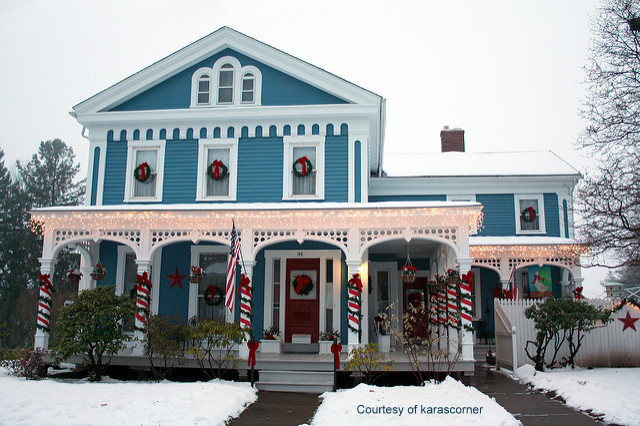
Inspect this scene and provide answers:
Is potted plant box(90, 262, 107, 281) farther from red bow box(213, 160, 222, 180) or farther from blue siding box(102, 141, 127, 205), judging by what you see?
red bow box(213, 160, 222, 180)

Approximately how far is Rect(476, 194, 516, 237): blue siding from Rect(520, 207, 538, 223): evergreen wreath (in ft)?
1.08

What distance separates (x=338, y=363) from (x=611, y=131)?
9182mm

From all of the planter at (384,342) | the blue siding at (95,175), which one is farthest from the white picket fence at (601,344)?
the blue siding at (95,175)

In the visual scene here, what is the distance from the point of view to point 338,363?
469 inches

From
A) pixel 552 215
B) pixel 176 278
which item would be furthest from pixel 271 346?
pixel 552 215

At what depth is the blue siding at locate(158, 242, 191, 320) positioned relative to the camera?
15.5 meters

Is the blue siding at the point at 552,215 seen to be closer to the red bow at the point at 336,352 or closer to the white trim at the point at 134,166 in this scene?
the red bow at the point at 336,352

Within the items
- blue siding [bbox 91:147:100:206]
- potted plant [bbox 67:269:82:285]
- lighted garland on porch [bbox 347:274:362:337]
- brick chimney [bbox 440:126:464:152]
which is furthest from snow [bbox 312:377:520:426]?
brick chimney [bbox 440:126:464:152]

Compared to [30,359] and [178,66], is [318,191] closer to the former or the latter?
[178,66]

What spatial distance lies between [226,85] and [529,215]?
11467mm

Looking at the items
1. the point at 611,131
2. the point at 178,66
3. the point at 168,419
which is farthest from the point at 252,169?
the point at 611,131

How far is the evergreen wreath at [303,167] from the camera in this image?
15.6 metres

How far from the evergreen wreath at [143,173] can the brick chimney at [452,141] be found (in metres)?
14.2

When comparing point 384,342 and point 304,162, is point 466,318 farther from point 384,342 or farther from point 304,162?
point 304,162
